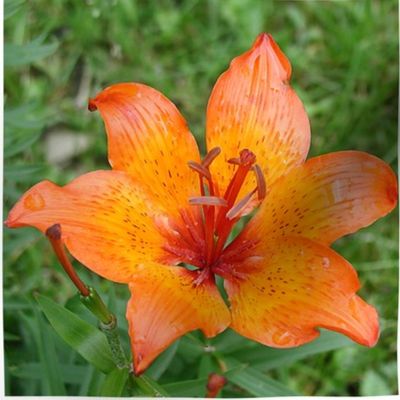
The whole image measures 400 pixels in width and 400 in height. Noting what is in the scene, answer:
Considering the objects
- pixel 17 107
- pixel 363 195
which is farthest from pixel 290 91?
pixel 17 107

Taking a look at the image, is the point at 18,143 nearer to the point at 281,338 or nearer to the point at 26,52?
the point at 26,52

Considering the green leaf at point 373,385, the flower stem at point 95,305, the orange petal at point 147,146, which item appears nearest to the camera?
the flower stem at point 95,305

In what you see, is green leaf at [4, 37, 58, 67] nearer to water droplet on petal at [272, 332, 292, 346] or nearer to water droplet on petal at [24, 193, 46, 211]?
water droplet on petal at [24, 193, 46, 211]

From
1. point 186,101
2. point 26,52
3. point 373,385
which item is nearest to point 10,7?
point 26,52

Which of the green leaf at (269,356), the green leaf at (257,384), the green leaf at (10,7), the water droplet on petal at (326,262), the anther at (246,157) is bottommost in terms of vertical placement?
the green leaf at (257,384)

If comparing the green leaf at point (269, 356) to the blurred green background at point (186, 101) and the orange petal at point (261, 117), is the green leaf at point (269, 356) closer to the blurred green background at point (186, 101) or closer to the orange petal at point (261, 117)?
the blurred green background at point (186, 101)

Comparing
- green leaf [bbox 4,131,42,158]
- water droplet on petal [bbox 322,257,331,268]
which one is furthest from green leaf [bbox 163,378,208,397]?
green leaf [bbox 4,131,42,158]

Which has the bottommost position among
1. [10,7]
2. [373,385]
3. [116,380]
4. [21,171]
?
[373,385]

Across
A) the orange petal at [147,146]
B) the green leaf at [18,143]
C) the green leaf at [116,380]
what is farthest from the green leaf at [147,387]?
the green leaf at [18,143]
